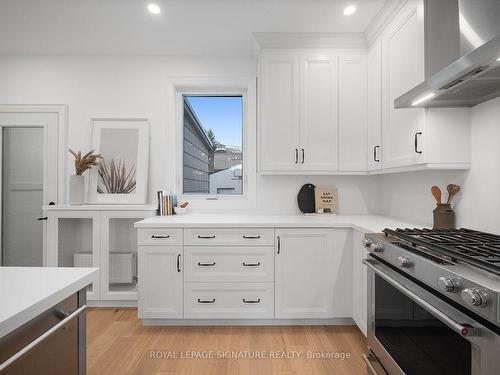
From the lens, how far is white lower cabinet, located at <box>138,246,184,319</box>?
2.47 m

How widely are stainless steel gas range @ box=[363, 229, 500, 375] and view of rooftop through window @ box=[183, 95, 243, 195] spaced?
72.8 inches

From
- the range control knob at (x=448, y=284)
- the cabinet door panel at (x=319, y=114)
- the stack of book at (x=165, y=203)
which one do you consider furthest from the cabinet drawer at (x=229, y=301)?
the range control knob at (x=448, y=284)

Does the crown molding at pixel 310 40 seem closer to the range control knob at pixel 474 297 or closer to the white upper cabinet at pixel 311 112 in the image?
the white upper cabinet at pixel 311 112

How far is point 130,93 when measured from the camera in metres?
3.18

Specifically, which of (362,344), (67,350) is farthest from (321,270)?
(67,350)

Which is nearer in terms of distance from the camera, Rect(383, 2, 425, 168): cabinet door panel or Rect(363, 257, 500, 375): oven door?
Rect(363, 257, 500, 375): oven door

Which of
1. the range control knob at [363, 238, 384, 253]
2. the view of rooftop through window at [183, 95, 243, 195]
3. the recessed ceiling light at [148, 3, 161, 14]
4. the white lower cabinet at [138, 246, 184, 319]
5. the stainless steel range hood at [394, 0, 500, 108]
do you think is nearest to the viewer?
the stainless steel range hood at [394, 0, 500, 108]

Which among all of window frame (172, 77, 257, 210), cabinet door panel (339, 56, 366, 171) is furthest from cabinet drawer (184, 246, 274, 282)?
cabinet door panel (339, 56, 366, 171)

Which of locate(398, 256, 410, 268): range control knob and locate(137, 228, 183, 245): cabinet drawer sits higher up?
locate(398, 256, 410, 268): range control knob

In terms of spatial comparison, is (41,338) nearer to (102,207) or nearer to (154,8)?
(102,207)

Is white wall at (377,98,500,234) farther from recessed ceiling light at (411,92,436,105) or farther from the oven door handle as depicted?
the oven door handle

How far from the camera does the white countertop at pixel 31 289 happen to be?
2.33 feet

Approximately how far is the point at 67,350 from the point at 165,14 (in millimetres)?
2435

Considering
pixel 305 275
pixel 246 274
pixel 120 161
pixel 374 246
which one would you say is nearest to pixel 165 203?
pixel 120 161
